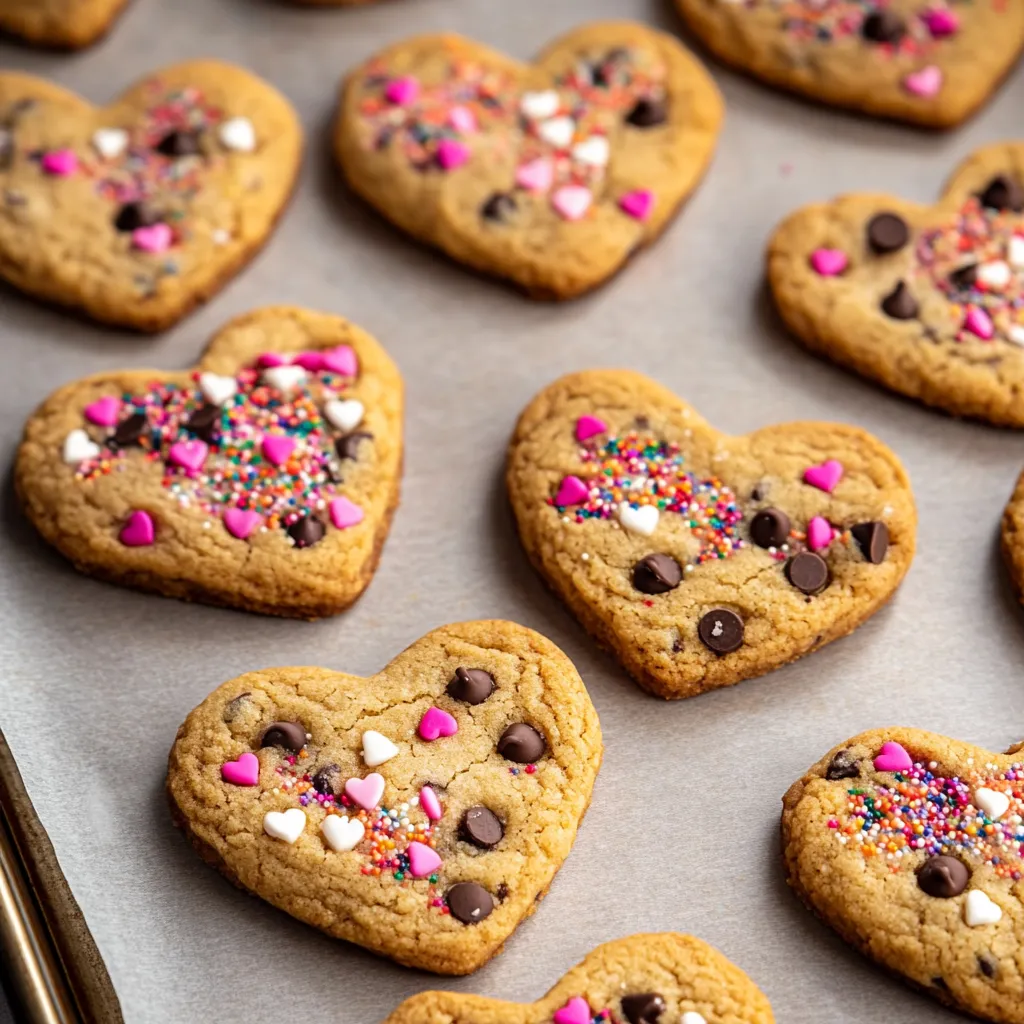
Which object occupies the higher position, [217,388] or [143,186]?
[143,186]

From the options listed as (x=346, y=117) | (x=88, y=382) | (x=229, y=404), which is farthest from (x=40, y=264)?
(x=346, y=117)

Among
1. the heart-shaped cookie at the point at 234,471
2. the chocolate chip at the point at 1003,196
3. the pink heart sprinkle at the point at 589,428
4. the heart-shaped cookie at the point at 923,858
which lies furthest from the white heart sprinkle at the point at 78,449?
the chocolate chip at the point at 1003,196

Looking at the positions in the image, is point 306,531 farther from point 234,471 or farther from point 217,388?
point 217,388

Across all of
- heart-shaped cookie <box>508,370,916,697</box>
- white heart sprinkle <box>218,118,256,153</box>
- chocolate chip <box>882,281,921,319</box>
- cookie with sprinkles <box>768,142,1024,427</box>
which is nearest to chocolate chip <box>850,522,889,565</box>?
heart-shaped cookie <box>508,370,916,697</box>

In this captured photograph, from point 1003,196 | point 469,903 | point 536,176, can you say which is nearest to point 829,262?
point 1003,196

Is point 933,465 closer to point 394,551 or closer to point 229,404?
point 394,551

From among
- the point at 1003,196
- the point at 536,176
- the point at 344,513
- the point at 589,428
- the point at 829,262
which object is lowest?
the point at 344,513

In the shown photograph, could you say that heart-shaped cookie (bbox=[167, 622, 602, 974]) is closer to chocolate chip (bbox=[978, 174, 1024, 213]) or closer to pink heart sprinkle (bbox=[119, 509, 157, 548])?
pink heart sprinkle (bbox=[119, 509, 157, 548])
